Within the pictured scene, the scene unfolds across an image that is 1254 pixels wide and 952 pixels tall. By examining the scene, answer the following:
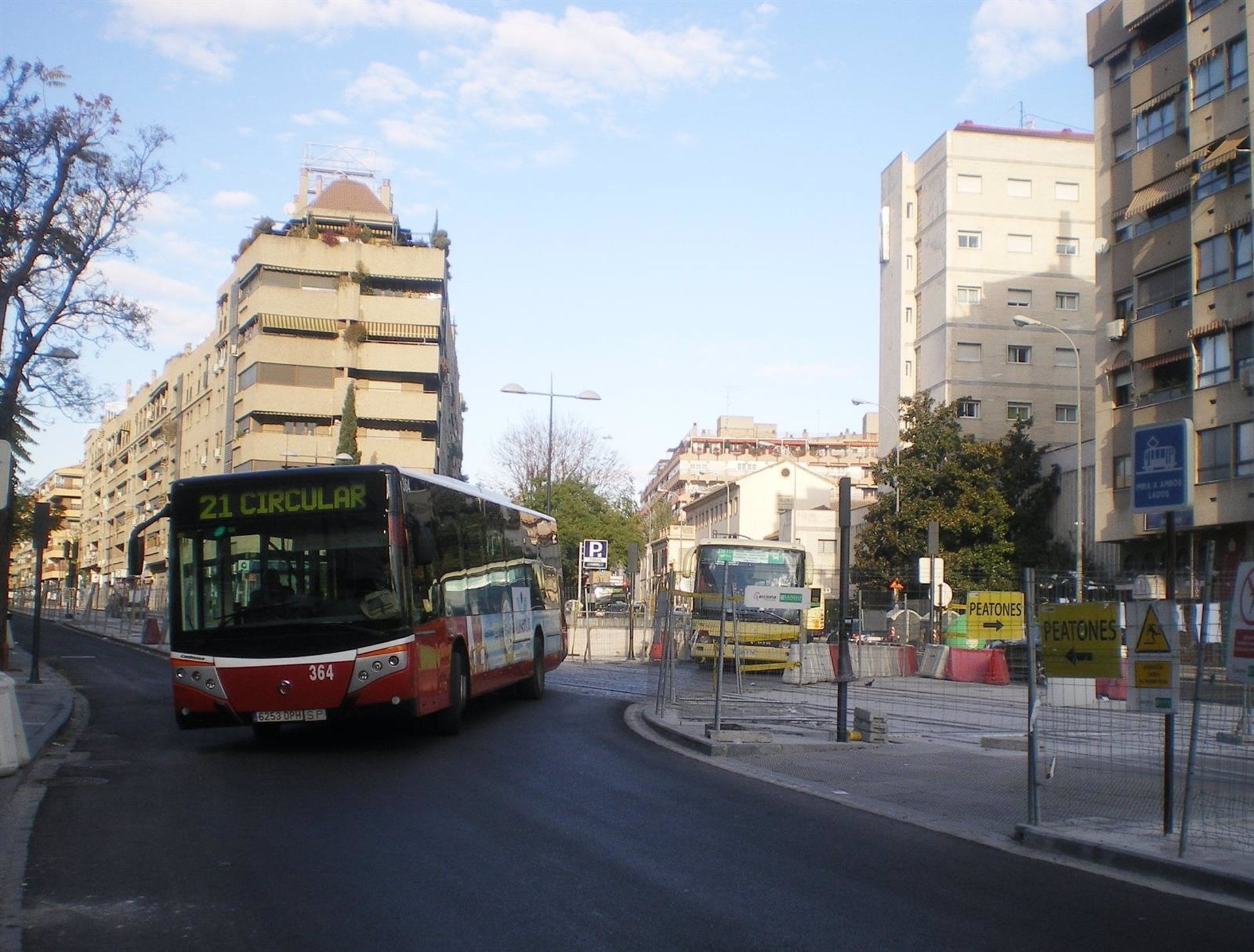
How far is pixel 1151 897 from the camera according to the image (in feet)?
22.4

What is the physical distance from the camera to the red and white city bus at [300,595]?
495 inches

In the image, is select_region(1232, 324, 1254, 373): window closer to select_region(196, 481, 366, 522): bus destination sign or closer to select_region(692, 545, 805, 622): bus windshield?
select_region(692, 545, 805, 622): bus windshield

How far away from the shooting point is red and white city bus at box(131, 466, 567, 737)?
12570 millimetres

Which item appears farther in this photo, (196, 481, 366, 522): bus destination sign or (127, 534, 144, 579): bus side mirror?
(127, 534, 144, 579): bus side mirror

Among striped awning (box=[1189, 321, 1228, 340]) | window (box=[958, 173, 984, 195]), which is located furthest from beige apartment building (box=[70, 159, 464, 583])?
striped awning (box=[1189, 321, 1228, 340])

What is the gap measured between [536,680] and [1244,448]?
23697 millimetres

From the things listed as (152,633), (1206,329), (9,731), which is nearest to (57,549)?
(152,633)

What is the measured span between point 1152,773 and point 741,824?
4365 mm

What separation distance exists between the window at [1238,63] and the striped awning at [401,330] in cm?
4276

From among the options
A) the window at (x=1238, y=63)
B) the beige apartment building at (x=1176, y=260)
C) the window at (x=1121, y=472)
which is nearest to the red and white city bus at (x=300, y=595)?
the beige apartment building at (x=1176, y=260)

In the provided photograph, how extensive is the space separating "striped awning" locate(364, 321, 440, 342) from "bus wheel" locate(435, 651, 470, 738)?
54978 millimetres

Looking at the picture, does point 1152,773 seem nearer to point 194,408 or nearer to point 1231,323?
point 1231,323

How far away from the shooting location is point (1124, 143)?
138 ft

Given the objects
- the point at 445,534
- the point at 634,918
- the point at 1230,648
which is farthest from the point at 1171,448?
the point at 445,534
